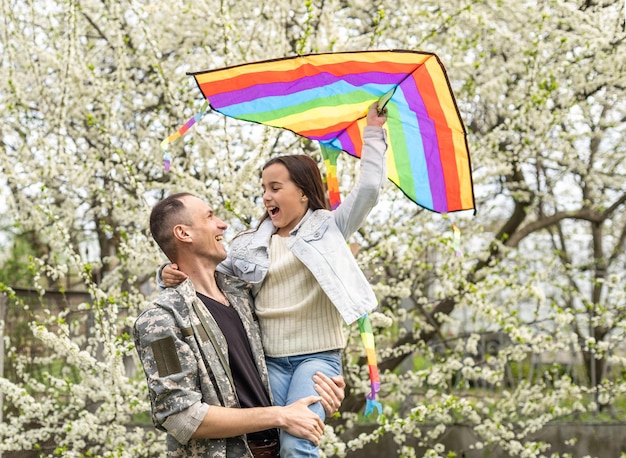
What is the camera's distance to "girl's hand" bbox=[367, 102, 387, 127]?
8.43 feet

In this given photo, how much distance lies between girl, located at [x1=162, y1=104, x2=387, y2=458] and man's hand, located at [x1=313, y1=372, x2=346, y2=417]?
0.07 ft

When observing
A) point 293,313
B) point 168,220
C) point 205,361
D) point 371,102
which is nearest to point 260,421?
point 205,361

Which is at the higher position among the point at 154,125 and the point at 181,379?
the point at 154,125

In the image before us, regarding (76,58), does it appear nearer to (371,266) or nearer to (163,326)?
(371,266)

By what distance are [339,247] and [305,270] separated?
137mm

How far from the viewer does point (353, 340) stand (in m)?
5.41

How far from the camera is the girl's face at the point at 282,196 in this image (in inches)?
103

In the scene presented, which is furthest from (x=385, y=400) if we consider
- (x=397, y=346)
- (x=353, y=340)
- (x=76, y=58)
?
(x=76, y=58)

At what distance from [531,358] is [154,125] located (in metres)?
3.83

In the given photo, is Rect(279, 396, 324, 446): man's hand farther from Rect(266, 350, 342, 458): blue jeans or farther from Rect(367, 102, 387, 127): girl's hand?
Rect(367, 102, 387, 127): girl's hand

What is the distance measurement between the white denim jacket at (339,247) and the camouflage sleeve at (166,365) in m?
0.42

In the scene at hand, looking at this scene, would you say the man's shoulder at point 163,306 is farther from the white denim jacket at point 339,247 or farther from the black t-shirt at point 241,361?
the white denim jacket at point 339,247

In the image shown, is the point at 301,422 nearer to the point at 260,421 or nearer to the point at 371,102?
the point at 260,421

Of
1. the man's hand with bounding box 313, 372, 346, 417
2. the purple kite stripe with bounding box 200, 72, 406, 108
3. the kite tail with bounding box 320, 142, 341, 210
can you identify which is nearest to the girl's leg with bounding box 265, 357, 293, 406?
the man's hand with bounding box 313, 372, 346, 417
